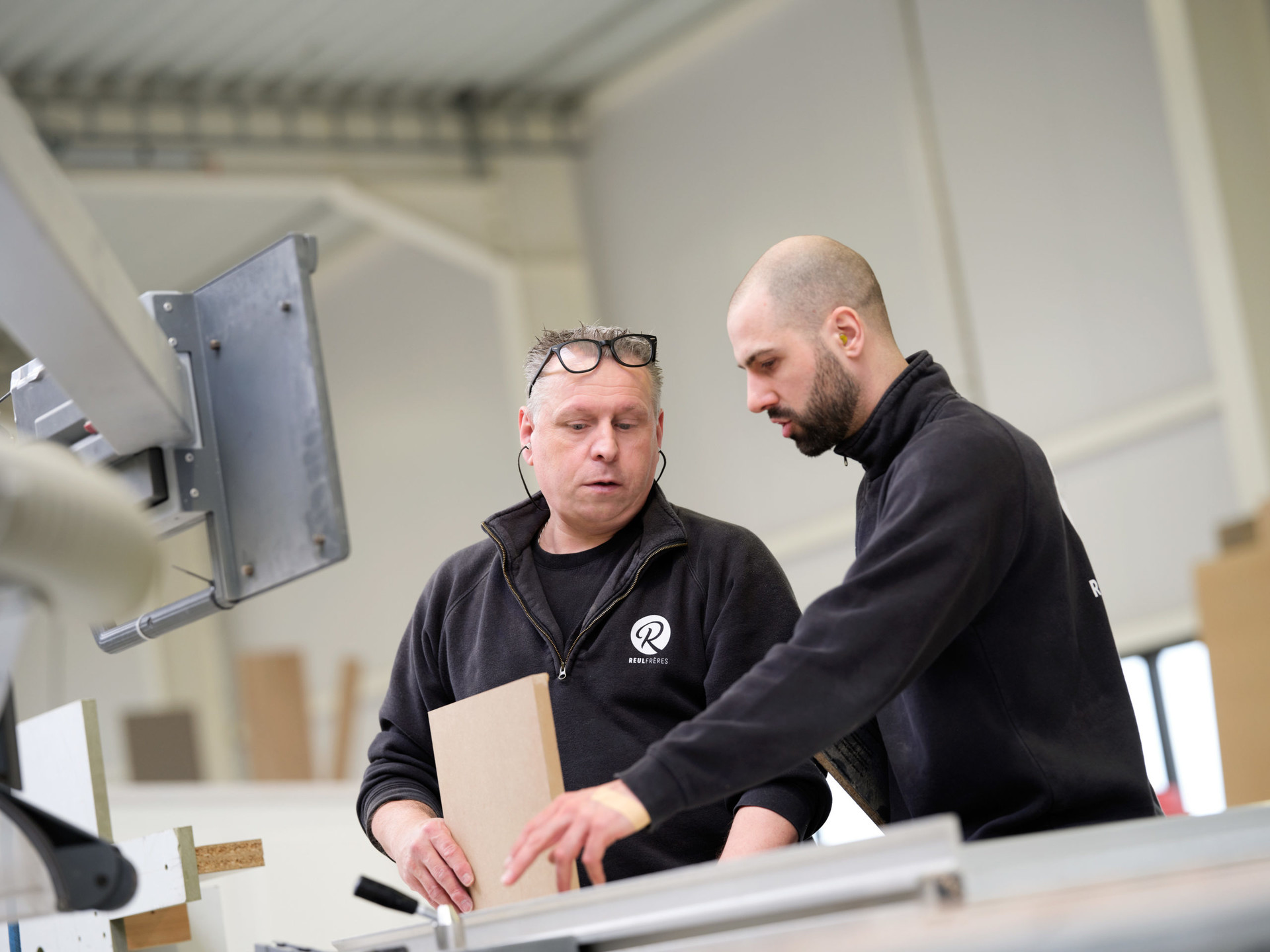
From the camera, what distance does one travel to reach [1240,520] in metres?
4.89

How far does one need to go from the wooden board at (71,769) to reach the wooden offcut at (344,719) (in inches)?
245

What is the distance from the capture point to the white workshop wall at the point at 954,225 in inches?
235

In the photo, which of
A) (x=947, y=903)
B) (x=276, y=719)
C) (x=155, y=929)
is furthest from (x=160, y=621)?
(x=276, y=719)

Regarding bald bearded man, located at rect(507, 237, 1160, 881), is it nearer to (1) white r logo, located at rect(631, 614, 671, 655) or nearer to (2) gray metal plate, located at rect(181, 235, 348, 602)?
(1) white r logo, located at rect(631, 614, 671, 655)

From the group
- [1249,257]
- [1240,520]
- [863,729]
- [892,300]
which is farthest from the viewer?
[892,300]

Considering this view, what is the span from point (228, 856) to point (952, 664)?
112 centimetres

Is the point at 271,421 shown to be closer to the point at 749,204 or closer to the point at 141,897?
the point at 141,897

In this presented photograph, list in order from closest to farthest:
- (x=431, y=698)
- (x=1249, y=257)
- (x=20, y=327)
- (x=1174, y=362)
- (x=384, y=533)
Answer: (x=20, y=327)
(x=431, y=698)
(x=1249, y=257)
(x=1174, y=362)
(x=384, y=533)

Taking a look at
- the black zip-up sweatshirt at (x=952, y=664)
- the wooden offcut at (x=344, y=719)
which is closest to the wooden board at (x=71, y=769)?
the black zip-up sweatshirt at (x=952, y=664)

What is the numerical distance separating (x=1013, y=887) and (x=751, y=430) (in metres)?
6.68

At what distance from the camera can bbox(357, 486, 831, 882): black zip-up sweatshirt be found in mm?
1944

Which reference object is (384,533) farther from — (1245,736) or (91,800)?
(91,800)

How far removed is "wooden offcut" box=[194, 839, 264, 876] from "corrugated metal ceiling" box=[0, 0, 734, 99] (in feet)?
18.8

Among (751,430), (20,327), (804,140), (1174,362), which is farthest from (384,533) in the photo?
(20,327)
